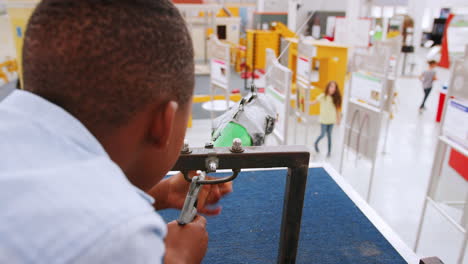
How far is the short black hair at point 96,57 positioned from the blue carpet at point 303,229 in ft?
2.86

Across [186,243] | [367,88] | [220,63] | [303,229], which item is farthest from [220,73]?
[186,243]

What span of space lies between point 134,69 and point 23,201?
8.0 inches

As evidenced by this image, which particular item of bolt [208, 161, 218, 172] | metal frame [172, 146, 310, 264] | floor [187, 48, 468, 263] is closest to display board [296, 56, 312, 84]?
floor [187, 48, 468, 263]

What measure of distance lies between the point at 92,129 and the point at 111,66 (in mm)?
86

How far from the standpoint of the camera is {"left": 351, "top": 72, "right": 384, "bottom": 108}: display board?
2.73 meters

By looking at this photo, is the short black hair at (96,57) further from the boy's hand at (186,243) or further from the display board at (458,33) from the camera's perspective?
the display board at (458,33)

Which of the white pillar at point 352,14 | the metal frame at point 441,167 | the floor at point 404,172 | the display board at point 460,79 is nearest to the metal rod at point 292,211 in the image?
the metal frame at point 441,167

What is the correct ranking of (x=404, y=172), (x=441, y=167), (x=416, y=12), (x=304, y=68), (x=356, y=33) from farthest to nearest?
1. (x=416, y=12)
2. (x=356, y=33)
3. (x=404, y=172)
4. (x=304, y=68)
5. (x=441, y=167)

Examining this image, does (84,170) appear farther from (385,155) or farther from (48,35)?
(385,155)

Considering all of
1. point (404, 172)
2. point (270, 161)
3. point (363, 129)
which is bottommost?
point (404, 172)

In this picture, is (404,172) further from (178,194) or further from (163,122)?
(163,122)

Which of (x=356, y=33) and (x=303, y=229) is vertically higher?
(x=356, y=33)

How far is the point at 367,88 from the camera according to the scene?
2.87 metres

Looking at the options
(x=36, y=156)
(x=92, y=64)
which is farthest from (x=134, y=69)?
(x=36, y=156)
